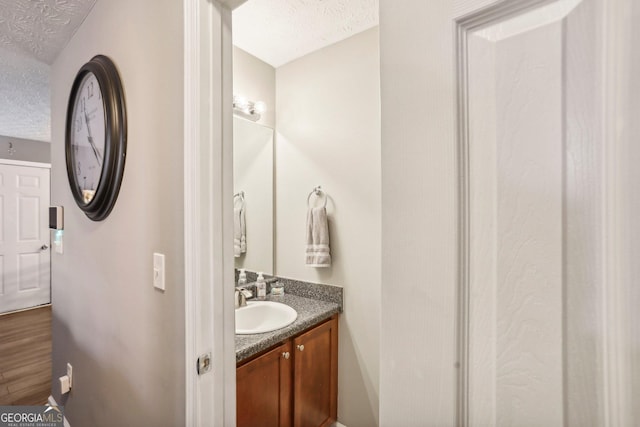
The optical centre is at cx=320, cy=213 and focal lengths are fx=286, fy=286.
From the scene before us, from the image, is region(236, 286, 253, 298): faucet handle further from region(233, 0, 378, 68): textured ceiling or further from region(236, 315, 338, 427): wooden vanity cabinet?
region(233, 0, 378, 68): textured ceiling

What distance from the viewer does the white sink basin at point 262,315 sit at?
170 centimetres

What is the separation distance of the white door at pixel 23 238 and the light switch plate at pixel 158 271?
4398 millimetres

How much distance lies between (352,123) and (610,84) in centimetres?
163

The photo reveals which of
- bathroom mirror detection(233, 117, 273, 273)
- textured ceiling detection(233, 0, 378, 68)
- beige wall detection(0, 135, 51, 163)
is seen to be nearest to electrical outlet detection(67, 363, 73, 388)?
bathroom mirror detection(233, 117, 273, 273)

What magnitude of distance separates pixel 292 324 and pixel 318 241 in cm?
55

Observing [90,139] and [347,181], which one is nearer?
[90,139]

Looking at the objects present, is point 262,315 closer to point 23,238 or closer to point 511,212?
point 511,212

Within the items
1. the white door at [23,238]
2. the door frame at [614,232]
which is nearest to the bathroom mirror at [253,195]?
the door frame at [614,232]

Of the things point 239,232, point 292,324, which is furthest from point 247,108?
point 292,324

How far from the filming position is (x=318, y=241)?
187cm

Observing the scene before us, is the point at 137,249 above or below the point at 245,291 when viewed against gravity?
above

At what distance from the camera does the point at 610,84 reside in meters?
0.24

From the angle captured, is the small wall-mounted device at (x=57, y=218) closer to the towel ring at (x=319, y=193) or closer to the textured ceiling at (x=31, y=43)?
the textured ceiling at (x=31, y=43)

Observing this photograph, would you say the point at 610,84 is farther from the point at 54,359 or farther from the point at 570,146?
the point at 54,359
